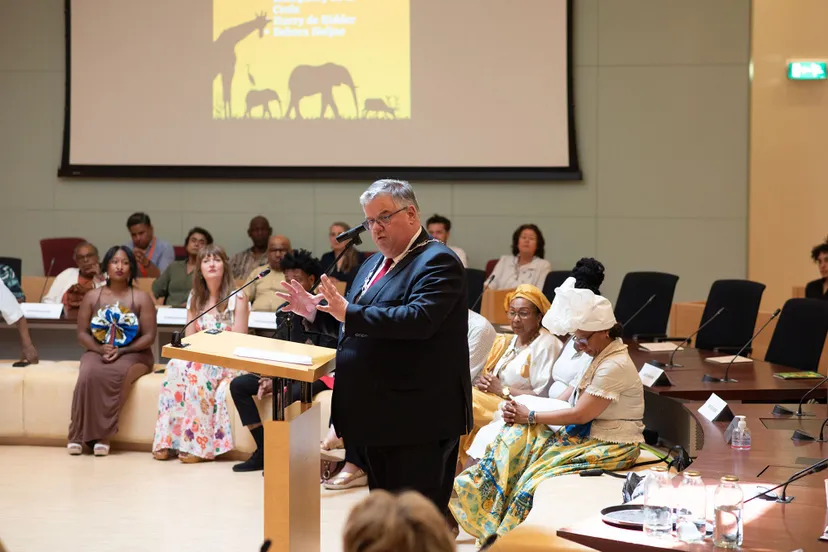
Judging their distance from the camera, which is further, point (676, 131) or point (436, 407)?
point (676, 131)

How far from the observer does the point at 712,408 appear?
12.9ft

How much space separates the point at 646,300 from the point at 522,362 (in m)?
2.74

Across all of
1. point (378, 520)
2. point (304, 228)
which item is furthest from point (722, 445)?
point (304, 228)

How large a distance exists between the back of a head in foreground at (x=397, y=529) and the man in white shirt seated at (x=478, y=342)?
3.34 m

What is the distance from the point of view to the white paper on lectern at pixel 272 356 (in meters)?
2.85

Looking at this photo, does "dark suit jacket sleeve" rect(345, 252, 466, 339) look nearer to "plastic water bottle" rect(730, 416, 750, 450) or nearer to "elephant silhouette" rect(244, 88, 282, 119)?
"plastic water bottle" rect(730, 416, 750, 450)

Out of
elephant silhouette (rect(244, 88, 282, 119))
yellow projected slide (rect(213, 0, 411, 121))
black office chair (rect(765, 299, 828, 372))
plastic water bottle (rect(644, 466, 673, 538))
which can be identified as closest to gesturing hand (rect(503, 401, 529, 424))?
plastic water bottle (rect(644, 466, 673, 538))

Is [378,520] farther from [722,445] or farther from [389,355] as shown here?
[722,445]

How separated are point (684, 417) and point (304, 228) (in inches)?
216

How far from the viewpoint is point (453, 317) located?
3014 millimetres

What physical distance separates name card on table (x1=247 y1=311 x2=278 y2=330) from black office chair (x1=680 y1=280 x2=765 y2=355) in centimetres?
261

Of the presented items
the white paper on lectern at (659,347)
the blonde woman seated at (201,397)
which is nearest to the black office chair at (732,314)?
the white paper on lectern at (659,347)

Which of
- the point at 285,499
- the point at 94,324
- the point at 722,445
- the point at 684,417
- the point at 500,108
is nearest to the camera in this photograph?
the point at 285,499

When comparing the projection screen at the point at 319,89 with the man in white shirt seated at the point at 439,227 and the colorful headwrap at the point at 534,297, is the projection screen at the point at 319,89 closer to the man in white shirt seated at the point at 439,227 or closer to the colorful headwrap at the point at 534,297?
the man in white shirt seated at the point at 439,227
